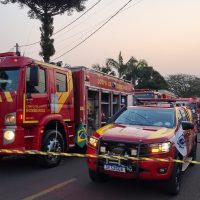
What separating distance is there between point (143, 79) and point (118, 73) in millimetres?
8649

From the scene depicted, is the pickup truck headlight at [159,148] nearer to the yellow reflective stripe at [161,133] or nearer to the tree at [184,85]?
the yellow reflective stripe at [161,133]

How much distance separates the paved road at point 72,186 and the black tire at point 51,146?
190mm

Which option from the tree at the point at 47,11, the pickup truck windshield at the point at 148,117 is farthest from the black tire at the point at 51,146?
the tree at the point at 47,11

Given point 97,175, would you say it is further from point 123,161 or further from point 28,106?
point 28,106

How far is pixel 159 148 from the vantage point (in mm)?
7156

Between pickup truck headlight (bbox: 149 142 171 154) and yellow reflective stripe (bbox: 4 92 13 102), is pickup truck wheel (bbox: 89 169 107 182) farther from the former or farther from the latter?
yellow reflective stripe (bbox: 4 92 13 102)

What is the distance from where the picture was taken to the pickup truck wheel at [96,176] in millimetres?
7884

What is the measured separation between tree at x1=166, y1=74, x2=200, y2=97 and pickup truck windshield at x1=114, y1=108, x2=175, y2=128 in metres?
88.6

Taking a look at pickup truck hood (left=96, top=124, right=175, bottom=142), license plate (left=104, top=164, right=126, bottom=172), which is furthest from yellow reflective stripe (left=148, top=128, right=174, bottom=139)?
license plate (left=104, top=164, right=126, bottom=172)

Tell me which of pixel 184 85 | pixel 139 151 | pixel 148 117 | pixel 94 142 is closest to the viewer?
pixel 139 151

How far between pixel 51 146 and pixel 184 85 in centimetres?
9090

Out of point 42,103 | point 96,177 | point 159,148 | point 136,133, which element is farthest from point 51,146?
point 159,148

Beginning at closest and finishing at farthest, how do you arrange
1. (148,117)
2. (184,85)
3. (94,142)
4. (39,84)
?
1. (94,142)
2. (148,117)
3. (39,84)
4. (184,85)

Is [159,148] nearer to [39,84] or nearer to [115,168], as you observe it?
[115,168]
